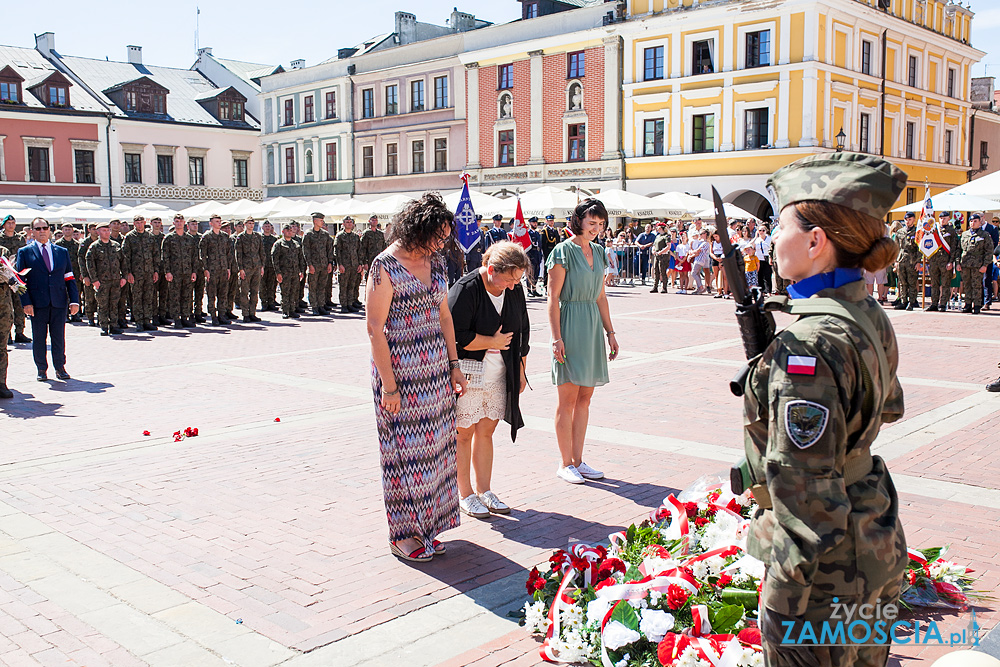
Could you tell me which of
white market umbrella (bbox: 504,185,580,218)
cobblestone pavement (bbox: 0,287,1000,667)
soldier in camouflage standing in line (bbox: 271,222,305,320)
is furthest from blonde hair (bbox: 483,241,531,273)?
white market umbrella (bbox: 504,185,580,218)

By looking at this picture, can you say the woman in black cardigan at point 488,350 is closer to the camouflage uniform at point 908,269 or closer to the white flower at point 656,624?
the white flower at point 656,624

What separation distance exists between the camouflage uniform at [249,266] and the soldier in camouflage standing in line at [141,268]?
68.8 inches

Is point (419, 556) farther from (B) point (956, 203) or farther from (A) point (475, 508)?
(B) point (956, 203)

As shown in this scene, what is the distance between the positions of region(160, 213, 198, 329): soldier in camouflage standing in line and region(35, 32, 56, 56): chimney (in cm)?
4002

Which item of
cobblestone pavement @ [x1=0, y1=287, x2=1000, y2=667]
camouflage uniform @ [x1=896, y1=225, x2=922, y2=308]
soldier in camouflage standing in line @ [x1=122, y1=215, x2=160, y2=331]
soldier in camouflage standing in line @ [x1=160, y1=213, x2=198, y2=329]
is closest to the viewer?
cobblestone pavement @ [x1=0, y1=287, x2=1000, y2=667]

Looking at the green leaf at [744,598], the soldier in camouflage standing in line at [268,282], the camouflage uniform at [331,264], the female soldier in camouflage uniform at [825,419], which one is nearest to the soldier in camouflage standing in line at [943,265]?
the camouflage uniform at [331,264]

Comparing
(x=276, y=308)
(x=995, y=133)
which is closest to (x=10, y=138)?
(x=276, y=308)

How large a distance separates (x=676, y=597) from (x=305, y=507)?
9.31 feet

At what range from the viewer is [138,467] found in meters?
6.77

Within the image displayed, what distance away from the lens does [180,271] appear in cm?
1711

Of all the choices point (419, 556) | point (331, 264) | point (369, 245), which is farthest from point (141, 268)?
point (419, 556)

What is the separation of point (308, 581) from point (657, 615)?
186cm

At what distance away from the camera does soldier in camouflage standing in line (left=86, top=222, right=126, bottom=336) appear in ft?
51.3

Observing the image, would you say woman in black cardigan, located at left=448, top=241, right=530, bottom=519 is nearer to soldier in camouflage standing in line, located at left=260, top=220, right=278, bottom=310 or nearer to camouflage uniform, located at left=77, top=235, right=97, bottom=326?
camouflage uniform, located at left=77, top=235, right=97, bottom=326
